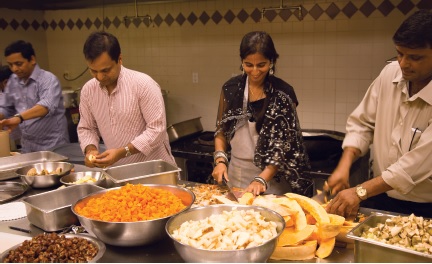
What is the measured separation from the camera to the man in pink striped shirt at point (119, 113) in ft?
8.98

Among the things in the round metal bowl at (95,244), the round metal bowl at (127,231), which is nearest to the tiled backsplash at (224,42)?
the round metal bowl at (127,231)

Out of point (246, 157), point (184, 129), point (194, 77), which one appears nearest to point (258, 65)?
point (246, 157)

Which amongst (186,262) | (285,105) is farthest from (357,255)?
(285,105)

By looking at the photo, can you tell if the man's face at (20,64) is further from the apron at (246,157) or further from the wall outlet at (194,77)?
the apron at (246,157)

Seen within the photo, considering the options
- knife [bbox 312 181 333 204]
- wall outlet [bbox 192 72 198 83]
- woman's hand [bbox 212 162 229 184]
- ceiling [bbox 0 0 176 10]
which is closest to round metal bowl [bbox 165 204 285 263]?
knife [bbox 312 181 333 204]

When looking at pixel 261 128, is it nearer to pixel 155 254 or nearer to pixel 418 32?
pixel 418 32

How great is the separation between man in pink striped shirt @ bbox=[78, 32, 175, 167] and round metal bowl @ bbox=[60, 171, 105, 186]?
0.09 m

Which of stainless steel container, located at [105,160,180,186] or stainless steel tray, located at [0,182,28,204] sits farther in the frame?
stainless steel tray, located at [0,182,28,204]

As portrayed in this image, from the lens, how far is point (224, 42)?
508cm

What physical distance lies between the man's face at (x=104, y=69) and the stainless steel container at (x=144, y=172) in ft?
2.06

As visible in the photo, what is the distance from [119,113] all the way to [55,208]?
3.34ft

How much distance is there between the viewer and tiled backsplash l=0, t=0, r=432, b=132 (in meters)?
4.29

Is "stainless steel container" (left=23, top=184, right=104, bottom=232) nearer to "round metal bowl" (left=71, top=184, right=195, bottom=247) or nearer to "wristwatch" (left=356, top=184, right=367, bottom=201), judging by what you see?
"round metal bowl" (left=71, top=184, right=195, bottom=247)

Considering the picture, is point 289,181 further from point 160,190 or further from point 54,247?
point 54,247
